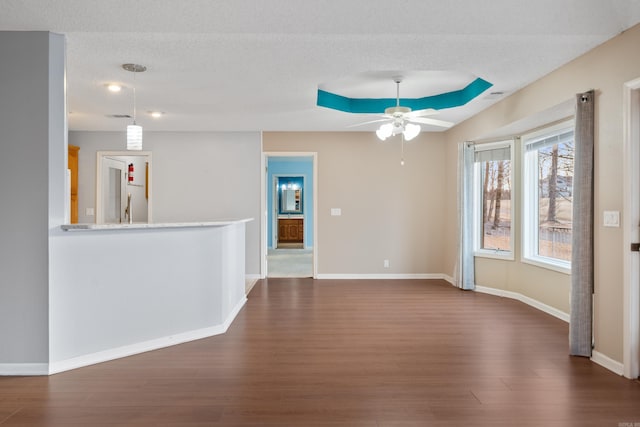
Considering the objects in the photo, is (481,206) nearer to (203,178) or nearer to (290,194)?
(203,178)

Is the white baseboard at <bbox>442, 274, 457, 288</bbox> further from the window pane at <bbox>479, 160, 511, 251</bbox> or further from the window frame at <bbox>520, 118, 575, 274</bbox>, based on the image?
the window frame at <bbox>520, 118, 575, 274</bbox>

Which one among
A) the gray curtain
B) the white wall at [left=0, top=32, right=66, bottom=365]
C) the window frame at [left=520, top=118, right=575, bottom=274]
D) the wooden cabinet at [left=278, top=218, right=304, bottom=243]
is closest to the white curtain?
the window frame at [left=520, top=118, right=575, bottom=274]

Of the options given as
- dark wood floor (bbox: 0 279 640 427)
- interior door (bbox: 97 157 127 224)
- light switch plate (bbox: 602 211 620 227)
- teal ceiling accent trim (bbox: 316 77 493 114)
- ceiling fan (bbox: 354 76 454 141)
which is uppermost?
teal ceiling accent trim (bbox: 316 77 493 114)

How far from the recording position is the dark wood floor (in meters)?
2.28

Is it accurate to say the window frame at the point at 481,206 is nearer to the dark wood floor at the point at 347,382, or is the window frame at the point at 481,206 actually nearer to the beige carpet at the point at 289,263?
the dark wood floor at the point at 347,382

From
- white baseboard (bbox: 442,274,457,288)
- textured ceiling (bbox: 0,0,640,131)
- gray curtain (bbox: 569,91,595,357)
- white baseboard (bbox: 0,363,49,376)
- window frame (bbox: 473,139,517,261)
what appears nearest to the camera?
textured ceiling (bbox: 0,0,640,131)

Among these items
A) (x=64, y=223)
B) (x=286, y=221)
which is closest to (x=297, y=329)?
(x=64, y=223)

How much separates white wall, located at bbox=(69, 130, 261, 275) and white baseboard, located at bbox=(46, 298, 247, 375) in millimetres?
2944

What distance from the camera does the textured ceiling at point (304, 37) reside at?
2.68 m

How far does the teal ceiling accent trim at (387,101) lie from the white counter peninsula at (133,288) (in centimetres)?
214

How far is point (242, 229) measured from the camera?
16.2 feet

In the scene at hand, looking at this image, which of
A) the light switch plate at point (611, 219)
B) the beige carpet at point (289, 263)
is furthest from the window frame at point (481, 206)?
the beige carpet at point (289, 263)

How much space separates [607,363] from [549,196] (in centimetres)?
236

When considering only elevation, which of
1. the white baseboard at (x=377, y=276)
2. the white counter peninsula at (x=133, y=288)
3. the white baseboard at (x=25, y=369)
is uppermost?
the white counter peninsula at (x=133, y=288)
